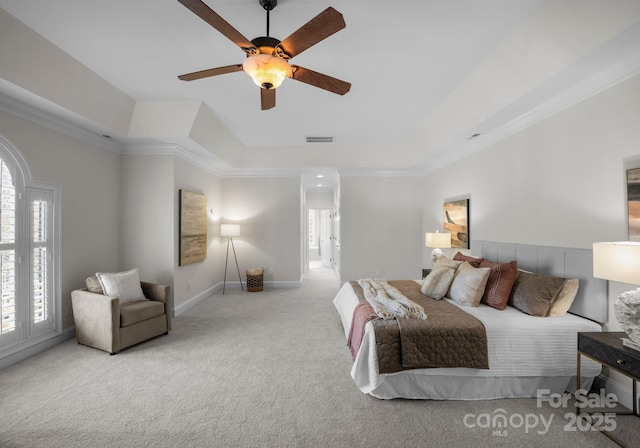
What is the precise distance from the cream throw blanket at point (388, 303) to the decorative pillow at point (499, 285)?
804 mm

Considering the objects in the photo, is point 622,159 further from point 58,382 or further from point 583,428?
point 58,382

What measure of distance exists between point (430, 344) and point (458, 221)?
9.34 ft

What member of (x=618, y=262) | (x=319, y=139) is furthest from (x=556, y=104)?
(x=319, y=139)

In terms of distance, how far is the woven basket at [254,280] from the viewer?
6.00 m

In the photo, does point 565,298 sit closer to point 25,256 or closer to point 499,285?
point 499,285

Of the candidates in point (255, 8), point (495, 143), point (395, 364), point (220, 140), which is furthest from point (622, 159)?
point (220, 140)

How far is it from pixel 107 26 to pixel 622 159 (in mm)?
4288

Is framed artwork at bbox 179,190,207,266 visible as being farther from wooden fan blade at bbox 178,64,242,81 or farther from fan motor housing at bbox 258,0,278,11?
fan motor housing at bbox 258,0,278,11

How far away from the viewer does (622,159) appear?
2.24m

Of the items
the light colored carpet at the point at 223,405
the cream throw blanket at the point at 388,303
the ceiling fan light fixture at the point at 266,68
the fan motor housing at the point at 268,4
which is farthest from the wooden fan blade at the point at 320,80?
the light colored carpet at the point at 223,405

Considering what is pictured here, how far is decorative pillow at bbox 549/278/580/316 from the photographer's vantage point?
8.20 ft

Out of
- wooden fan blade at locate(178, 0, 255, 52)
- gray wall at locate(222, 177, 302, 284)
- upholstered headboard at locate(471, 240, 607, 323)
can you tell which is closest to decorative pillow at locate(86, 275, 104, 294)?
gray wall at locate(222, 177, 302, 284)

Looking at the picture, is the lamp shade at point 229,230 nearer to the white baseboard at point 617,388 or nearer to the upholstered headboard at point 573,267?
the upholstered headboard at point 573,267

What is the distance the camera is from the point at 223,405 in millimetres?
2258
